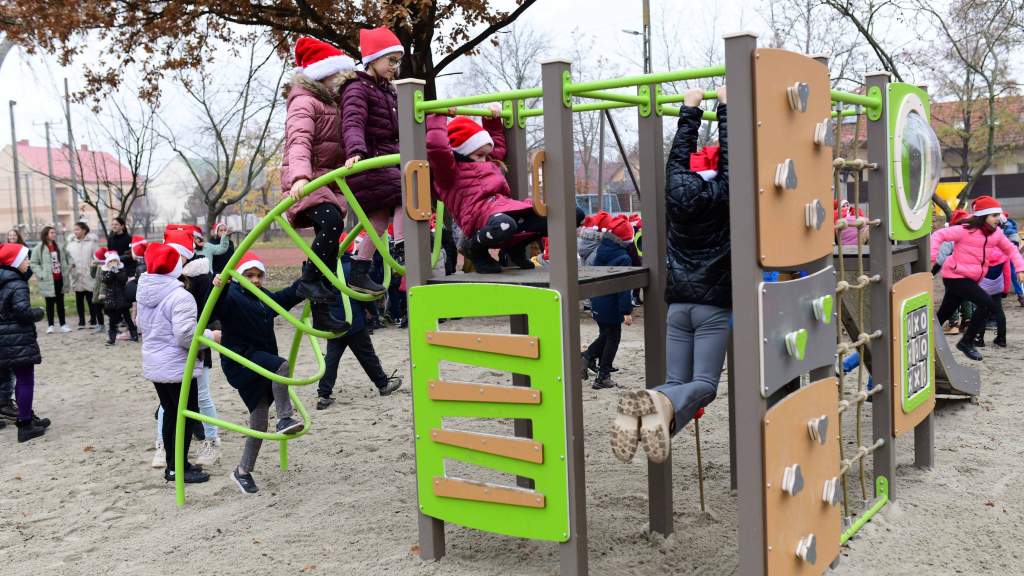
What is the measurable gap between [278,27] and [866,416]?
8.76 m

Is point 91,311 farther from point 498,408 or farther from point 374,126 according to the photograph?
point 498,408

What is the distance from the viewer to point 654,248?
4.16 meters

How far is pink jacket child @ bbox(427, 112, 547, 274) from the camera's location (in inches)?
160

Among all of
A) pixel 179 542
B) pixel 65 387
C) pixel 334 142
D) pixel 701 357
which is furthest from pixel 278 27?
pixel 701 357

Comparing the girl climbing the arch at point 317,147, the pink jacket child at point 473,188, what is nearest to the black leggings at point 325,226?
the girl climbing the arch at point 317,147

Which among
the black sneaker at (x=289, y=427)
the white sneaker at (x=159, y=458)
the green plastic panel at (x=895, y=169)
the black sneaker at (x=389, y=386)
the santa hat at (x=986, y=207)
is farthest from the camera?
the santa hat at (x=986, y=207)

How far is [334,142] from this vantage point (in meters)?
4.70

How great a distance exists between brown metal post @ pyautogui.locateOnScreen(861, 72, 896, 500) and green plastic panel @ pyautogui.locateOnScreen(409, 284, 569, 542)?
5.67ft

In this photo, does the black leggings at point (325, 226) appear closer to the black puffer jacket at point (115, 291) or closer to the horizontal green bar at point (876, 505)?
the horizontal green bar at point (876, 505)

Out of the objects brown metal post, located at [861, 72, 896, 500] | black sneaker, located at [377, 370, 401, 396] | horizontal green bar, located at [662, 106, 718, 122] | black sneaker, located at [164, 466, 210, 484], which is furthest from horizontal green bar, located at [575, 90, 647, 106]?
black sneaker, located at [377, 370, 401, 396]

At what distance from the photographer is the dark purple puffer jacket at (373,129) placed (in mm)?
4301

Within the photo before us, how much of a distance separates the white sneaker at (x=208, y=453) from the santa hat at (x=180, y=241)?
134 cm

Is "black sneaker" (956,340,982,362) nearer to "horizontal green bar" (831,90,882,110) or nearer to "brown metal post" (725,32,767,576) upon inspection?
"horizontal green bar" (831,90,882,110)

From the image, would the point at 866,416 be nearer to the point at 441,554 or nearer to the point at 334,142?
the point at 441,554
